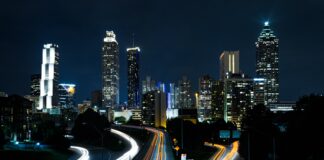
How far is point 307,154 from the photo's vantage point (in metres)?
73.9

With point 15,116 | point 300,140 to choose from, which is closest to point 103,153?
point 300,140

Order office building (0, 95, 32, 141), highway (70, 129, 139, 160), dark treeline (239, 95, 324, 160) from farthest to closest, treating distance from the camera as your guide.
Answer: office building (0, 95, 32, 141)
highway (70, 129, 139, 160)
dark treeline (239, 95, 324, 160)

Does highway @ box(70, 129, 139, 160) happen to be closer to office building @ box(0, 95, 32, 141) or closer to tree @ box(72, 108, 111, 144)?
tree @ box(72, 108, 111, 144)

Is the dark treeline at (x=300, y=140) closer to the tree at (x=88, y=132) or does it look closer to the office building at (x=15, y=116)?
the tree at (x=88, y=132)

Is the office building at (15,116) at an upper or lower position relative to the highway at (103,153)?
upper

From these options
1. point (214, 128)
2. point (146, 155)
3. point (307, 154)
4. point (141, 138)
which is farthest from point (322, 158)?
point (214, 128)

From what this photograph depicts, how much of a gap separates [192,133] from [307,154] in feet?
246

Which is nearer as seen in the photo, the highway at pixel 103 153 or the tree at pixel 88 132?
the highway at pixel 103 153

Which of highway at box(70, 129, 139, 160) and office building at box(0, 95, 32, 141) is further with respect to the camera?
office building at box(0, 95, 32, 141)

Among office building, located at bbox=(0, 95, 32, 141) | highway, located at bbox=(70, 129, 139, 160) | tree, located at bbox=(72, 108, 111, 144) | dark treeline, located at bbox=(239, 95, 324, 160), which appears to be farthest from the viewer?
office building, located at bbox=(0, 95, 32, 141)

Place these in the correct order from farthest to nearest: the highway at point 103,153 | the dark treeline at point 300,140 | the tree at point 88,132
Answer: the tree at point 88,132 < the highway at point 103,153 < the dark treeline at point 300,140

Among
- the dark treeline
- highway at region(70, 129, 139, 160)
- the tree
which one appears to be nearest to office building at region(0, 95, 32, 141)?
the tree

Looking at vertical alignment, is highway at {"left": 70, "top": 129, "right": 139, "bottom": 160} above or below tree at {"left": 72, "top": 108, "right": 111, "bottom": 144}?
below

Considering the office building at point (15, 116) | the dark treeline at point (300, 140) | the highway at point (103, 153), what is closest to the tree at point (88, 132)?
the highway at point (103, 153)
